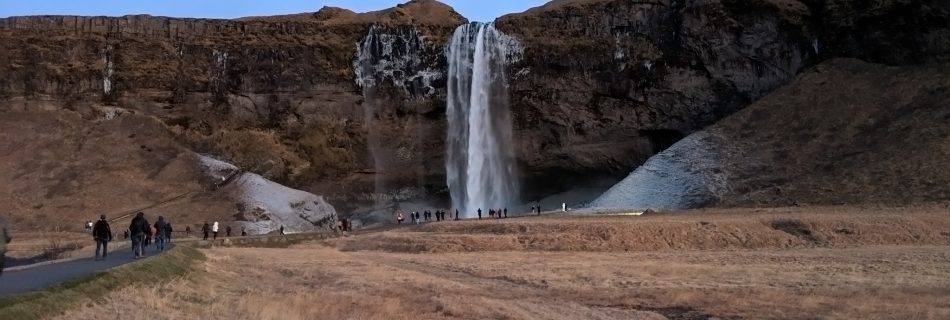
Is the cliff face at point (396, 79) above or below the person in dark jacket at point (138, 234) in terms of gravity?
above

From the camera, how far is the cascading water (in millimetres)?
60938

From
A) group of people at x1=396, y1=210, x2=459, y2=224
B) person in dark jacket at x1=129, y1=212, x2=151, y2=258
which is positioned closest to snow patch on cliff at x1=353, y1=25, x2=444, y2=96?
group of people at x1=396, y1=210, x2=459, y2=224

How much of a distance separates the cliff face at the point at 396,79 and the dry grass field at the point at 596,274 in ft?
74.6

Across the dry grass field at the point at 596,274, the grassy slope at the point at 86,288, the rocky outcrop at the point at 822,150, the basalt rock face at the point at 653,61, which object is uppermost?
the basalt rock face at the point at 653,61

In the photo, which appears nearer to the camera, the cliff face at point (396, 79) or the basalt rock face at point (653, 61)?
the basalt rock face at point (653, 61)

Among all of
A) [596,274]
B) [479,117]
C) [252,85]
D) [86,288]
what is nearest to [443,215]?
[479,117]

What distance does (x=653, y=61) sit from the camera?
195 ft

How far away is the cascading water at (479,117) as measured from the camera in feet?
200

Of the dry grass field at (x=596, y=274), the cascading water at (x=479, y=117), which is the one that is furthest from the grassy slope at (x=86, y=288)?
the cascading water at (x=479, y=117)

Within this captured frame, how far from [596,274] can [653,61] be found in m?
40.5

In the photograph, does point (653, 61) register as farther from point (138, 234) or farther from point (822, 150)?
point (138, 234)

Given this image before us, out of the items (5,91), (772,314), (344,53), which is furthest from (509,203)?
(772,314)

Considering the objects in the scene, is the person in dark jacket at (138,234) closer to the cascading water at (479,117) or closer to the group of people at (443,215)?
the group of people at (443,215)

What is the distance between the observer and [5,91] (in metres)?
62.6
